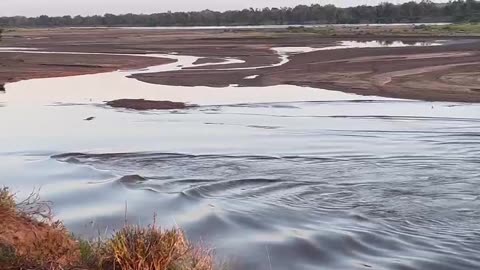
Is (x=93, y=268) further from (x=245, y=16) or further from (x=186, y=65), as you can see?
(x=245, y=16)

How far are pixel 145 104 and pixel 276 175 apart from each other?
12.6 m

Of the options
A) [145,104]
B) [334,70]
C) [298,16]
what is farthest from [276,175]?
[298,16]

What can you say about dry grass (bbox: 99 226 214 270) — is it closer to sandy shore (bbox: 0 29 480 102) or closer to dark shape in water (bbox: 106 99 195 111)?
dark shape in water (bbox: 106 99 195 111)

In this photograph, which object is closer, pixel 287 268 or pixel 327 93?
pixel 287 268

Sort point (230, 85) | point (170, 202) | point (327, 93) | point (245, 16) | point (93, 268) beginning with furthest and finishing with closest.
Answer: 1. point (245, 16)
2. point (230, 85)
3. point (327, 93)
4. point (170, 202)
5. point (93, 268)

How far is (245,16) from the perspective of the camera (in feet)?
552

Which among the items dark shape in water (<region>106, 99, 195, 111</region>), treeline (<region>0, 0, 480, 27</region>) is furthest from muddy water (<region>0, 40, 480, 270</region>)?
treeline (<region>0, 0, 480, 27</region>)

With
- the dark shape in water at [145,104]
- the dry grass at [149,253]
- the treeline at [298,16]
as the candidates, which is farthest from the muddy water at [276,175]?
the treeline at [298,16]

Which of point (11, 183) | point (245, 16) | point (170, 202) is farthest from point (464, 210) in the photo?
point (245, 16)

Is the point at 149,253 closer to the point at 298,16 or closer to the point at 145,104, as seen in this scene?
the point at 145,104

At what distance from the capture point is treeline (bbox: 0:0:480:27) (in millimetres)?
134300

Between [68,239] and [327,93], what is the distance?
72.4 feet

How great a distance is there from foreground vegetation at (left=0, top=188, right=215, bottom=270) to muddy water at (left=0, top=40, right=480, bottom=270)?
179 cm

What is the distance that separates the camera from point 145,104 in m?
26.3
